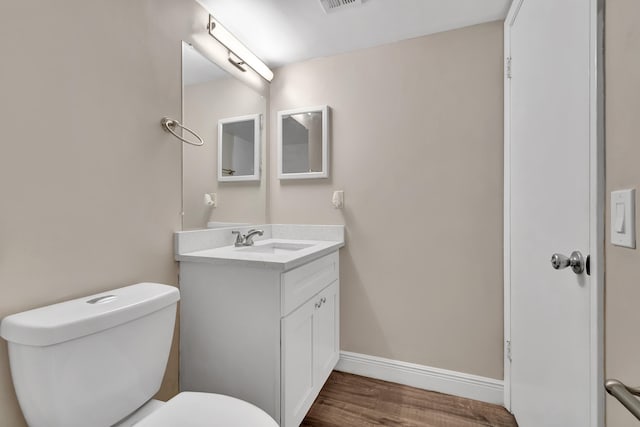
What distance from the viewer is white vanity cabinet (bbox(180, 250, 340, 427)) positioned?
3.75 feet

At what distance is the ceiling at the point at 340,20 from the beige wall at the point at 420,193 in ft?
0.26

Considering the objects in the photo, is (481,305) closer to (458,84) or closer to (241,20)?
(458,84)

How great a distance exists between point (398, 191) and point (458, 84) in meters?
0.72

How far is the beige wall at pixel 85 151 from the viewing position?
32.4 inches

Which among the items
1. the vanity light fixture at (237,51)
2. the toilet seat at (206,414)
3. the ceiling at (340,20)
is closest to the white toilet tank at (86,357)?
the toilet seat at (206,414)

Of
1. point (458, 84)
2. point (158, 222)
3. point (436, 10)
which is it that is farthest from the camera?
point (458, 84)

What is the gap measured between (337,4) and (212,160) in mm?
1092

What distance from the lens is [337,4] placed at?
148 centimetres

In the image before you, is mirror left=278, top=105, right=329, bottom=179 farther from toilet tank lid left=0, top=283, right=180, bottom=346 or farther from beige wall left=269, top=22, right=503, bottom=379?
toilet tank lid left=0, top=283, right=180, bottom=346

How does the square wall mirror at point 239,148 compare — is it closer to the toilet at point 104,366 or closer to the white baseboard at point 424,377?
the toilet at point 104,366

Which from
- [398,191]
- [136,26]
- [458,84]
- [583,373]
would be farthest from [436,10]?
[583,373]

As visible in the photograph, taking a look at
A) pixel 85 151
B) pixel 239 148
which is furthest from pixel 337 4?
pixel 85 151

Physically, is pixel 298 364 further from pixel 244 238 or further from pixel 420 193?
pixel 420 193

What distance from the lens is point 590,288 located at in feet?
2.42
